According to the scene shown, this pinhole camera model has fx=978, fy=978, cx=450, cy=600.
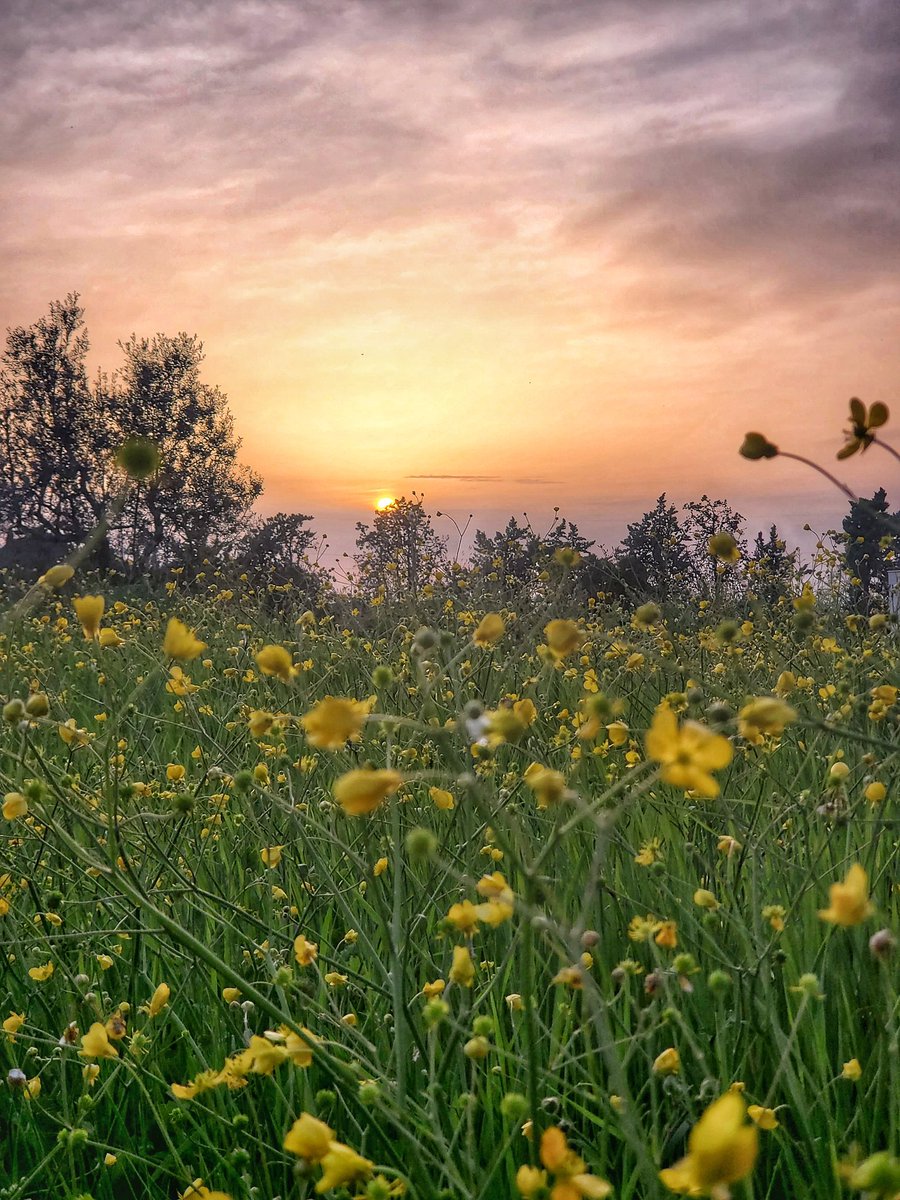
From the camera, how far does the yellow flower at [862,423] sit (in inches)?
46.9

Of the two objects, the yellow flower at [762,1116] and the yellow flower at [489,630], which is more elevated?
the yellow flower at [489,630]

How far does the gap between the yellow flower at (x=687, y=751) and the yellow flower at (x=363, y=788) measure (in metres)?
0.21

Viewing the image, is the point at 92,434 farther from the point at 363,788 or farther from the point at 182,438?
the point at 363,788

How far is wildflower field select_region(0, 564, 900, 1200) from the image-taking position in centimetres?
93

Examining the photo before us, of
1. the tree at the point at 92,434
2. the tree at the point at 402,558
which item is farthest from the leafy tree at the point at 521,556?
the tree at the point at 92,434

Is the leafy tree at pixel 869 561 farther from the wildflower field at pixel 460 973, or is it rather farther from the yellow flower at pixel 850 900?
the yellow flower at pixel 850 900

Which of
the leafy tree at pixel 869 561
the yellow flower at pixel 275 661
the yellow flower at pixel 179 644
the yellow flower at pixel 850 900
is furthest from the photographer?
the leafy tree at pixel 869 561

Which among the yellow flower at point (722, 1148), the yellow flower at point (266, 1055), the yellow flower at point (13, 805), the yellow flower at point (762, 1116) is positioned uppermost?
the yellow flower at point (13, 805)

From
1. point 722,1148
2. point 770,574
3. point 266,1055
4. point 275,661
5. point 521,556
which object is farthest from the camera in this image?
point 521,556

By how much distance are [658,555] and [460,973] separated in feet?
38.6

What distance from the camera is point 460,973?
1.07 m

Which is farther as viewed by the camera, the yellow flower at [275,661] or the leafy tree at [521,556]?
the leafy tree at [521,556]

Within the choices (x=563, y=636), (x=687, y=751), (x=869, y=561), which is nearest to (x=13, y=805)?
(x=563, y=636)

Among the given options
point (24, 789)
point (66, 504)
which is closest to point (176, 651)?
point (24, 789)
